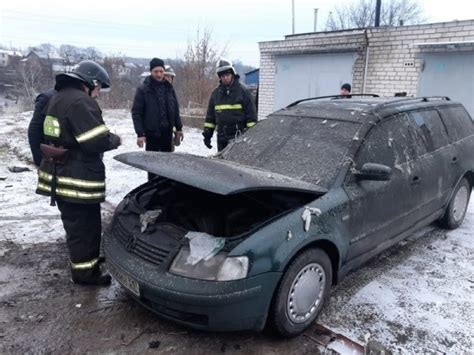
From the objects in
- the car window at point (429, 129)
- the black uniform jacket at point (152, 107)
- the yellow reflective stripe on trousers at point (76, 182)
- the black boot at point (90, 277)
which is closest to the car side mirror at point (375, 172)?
the car window at point (429, 129)

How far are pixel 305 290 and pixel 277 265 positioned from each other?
39 cm

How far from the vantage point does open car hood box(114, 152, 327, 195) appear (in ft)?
7.61

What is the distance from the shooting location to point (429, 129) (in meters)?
4.00

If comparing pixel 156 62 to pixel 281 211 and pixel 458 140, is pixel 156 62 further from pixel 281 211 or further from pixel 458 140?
pixel 458 140

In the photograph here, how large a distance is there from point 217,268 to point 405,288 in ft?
6.05

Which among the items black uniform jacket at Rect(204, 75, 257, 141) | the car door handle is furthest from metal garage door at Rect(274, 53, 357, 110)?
the car door handle

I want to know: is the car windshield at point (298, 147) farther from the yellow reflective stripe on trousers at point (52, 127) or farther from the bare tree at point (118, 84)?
the bare tree at point (118, 84)

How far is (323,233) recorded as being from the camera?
2633 mm

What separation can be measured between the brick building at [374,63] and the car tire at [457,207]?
394cm

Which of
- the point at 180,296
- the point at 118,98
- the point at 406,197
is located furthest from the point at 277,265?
the point at 118,98

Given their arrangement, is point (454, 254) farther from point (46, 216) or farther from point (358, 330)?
point (46, 216)

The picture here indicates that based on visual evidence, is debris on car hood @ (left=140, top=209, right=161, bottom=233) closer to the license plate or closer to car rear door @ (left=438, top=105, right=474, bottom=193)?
the license plate

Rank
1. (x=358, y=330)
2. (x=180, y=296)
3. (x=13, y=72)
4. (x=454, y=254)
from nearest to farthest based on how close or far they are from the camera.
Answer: (x=180, y=296), (x=358, y=330), (x=454, y=254), (x=13, y=72)

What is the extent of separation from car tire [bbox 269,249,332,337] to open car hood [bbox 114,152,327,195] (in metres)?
0.48
